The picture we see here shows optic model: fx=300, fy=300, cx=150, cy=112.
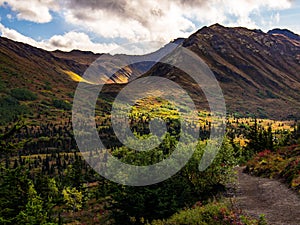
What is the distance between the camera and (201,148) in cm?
3631

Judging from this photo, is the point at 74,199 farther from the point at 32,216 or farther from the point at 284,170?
the point at 32,216

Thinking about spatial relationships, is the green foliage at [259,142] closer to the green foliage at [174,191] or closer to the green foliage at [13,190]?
the green foliage at [174,191]

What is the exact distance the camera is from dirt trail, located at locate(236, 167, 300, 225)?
21.9m

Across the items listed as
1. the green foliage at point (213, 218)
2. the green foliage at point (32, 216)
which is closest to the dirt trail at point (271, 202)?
the green foliage at point (213, 218)

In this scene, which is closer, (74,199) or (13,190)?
(13,190)

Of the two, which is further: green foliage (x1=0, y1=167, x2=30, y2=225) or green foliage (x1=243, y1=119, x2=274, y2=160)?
green foliage (x1=243, y1=119, x2=274, y2=160)

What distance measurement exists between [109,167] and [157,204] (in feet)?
23.0

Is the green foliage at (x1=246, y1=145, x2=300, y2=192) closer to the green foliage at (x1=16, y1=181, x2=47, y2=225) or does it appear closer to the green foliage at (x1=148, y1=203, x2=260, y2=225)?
the green foliage at (x1=148, y1=203, x2=260, y2=225)

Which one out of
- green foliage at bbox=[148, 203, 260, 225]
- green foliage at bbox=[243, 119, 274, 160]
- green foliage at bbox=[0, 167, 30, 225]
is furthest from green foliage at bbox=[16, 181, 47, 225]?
green foliage at bbox=[243, 119, 274, 160]

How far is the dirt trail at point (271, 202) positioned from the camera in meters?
21.9

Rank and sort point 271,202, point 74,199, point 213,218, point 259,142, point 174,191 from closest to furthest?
1. point 213,218
2. point 271,202
3. point 174,191
4. point 74,199
5. point 259,142

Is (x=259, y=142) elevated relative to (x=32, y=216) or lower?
elevated

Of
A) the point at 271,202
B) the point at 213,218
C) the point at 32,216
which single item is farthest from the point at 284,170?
the point at 32,216

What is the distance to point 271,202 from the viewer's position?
27281mm
